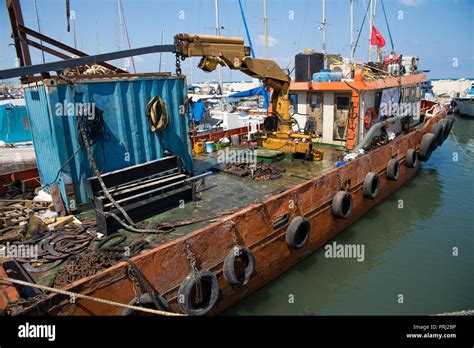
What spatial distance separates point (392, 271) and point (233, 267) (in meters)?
4.07

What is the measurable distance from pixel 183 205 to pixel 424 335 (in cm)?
478

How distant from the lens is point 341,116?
11.6m

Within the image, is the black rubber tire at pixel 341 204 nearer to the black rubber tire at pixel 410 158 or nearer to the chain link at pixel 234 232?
the chain link at pixel 234 232

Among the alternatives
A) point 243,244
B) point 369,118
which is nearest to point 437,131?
point 369,118

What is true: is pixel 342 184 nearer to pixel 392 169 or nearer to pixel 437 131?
pixel 392 169

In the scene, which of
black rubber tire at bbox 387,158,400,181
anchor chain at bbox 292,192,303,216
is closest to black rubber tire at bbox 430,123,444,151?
black rubber tire at bbox 387,158,400,181

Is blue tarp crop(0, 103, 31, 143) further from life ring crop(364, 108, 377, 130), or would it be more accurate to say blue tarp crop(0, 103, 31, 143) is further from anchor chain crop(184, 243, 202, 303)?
life ring crop(364, 108, 377, 130)

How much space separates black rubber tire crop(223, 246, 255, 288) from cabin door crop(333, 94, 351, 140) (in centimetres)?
760

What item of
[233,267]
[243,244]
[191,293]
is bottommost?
[191,293]

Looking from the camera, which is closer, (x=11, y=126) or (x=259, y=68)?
(x=259, y=68)

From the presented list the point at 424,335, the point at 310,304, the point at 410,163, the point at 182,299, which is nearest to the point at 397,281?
the point at 310,304

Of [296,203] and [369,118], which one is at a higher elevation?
[369,118]

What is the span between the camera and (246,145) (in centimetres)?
1206

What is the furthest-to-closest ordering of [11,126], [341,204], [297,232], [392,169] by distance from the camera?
[11,126] < [392,169] < [341,204] < [297,232]
